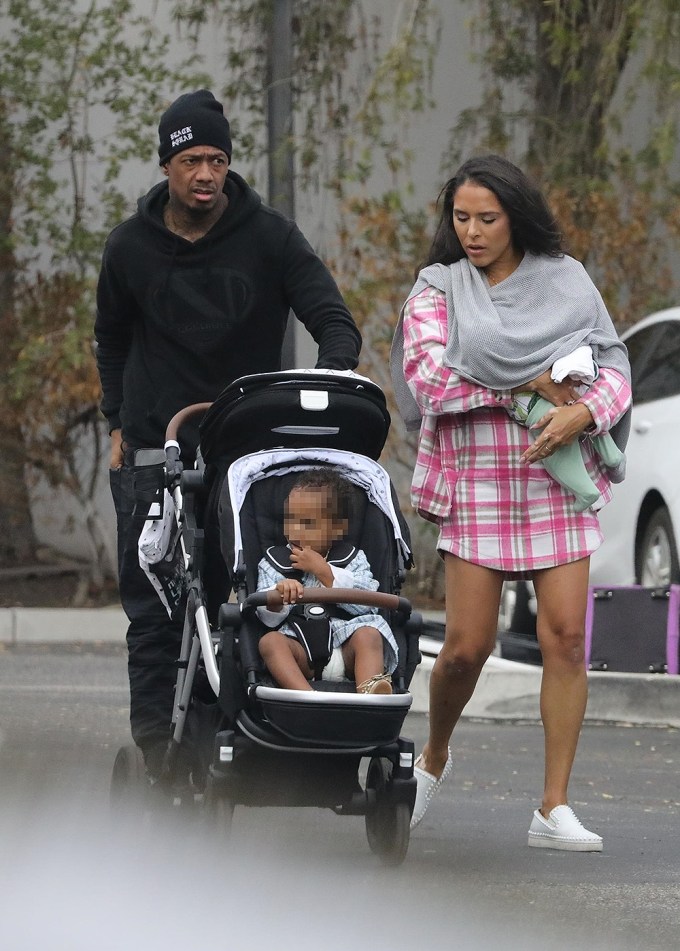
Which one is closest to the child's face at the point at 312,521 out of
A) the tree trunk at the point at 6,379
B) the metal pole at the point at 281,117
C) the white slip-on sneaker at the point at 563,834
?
the white slip-on sneaker at the point at 563,834

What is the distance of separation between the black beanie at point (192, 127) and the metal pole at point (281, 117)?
4970 mm

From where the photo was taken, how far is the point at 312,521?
4750 millimetres

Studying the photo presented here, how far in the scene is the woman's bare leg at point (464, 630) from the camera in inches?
203

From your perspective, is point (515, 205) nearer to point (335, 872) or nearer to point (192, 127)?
point (192, 127)

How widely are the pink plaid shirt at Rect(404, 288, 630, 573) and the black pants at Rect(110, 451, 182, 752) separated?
2.64 feet

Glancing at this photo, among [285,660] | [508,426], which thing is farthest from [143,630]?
[508,426]

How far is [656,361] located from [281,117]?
2605mm

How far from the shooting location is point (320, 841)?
17.2 feet

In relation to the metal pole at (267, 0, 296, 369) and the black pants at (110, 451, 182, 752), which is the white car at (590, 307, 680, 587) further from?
the black pants at (110, 451, 182, 752)

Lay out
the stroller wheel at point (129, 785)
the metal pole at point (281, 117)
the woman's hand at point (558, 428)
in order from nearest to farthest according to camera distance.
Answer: the woman's hand at point (558, 428), the stroller wheel at point (129, 785), the metal pole at point (281, 117)

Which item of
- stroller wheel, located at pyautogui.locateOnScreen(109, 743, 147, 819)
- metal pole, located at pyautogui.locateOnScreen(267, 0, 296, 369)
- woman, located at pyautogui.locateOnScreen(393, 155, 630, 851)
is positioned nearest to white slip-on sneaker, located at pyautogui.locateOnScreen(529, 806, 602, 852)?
woman, located at pyautogui.locateOnScreen(393, 155, 630, 851)

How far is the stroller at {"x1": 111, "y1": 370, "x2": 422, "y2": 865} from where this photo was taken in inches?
176

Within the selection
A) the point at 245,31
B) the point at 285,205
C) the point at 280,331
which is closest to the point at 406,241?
the point at 285,205

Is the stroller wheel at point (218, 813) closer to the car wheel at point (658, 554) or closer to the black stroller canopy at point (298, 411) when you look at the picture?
the black stroller canopy at point (298, 411)
